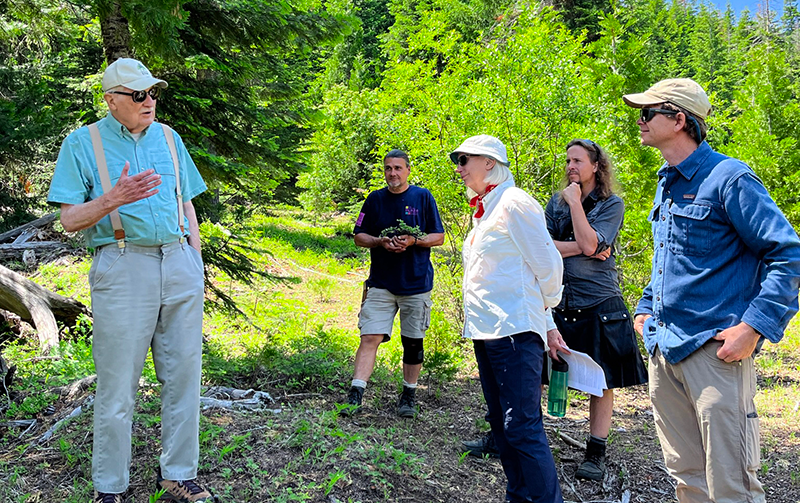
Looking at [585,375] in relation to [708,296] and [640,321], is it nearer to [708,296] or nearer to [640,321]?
[640,321]

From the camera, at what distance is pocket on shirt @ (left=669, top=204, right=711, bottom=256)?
8.05ft

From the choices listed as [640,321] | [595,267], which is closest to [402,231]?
[595,267]

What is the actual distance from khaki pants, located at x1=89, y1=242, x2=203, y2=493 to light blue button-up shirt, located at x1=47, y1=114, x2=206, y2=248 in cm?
8

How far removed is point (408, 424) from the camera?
4.79m

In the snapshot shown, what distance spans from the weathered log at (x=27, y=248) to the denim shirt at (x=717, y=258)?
11157 millimetres

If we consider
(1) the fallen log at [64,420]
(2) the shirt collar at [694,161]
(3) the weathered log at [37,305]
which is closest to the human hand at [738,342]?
→ (2) the shirt collar at [694,161]

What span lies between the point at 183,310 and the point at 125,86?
3.83 feet

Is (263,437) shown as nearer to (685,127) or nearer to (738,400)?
(738,400)

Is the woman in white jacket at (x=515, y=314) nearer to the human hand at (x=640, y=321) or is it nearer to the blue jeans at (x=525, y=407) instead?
the blue jeans at (x=525, y=407)

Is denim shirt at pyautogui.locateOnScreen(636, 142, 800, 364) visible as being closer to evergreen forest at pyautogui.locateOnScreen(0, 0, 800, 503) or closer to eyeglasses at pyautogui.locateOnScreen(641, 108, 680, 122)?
eyeglasses at pyautogui.locateOnScreen(641, 108, 680, 122)

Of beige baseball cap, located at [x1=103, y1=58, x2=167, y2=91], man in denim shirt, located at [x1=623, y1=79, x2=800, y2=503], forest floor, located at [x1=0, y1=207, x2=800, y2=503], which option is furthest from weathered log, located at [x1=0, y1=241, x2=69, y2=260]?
man in denim shirt, located at [x1=623, y1=79, x2=800, y2=503]

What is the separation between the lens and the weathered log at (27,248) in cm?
1033

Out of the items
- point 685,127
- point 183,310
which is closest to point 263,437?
point 183,310

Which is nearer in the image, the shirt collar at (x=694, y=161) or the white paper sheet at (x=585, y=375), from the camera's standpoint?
the shirt collar at (x=694, y=161)
